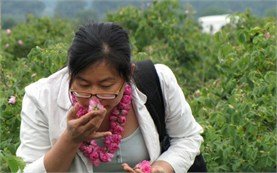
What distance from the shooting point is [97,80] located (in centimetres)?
266

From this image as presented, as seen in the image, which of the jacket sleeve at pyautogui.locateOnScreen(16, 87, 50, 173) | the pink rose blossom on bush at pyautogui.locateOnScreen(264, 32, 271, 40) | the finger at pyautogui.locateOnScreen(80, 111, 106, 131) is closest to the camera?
the finger at pyautogui.locateOnScreen(80, 111, 106, 131)

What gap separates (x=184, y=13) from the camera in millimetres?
8703

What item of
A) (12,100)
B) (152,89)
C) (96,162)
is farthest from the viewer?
(12,100)

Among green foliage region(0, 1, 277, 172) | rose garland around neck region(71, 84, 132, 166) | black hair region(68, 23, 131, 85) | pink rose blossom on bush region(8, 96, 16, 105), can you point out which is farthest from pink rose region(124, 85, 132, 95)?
pink rose blossom on bush region(8, 96, 16, 105)

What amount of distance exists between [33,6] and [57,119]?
6445 millimetres

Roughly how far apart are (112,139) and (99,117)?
0.26 m

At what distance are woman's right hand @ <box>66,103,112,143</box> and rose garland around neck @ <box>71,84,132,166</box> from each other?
5.8 inches

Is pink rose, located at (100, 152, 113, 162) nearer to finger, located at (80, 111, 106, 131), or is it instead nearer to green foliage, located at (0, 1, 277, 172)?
finger, located at (80, 111, 106, 131)

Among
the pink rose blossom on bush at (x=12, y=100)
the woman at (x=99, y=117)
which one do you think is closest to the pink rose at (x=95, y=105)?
the woman at (x=99, y=117)

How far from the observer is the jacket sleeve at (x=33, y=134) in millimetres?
2764

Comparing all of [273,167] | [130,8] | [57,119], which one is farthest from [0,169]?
[130,8]

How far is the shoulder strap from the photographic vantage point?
2932mm

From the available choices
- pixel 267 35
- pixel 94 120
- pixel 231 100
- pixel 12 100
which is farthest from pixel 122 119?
pixel 267 35

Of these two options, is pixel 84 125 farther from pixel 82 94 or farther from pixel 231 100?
pixel 231 100
